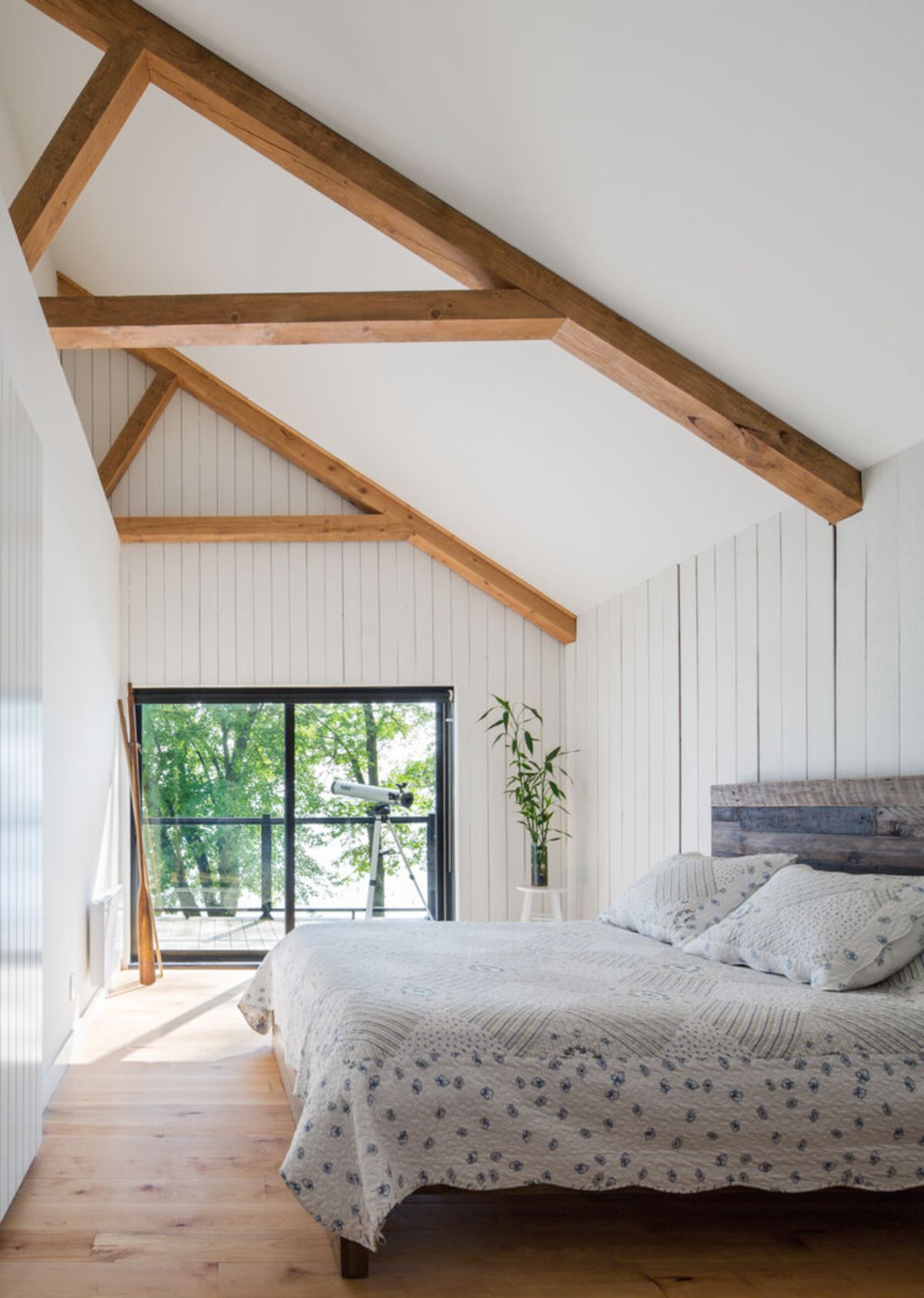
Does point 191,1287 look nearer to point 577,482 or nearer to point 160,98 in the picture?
point 577,482

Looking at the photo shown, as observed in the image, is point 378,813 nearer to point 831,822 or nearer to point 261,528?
point 261,528

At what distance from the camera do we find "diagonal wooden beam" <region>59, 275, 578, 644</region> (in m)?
6.54

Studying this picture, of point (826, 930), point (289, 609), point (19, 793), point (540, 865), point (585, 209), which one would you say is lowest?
point (540, 865)

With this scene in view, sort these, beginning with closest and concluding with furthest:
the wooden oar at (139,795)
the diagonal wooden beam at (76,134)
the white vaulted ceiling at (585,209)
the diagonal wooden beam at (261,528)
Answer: the white vaulted ceiling at (585,209)
the diagonal wooden beam at (76,134)
the wooden oar at (139,795)
the diagonal wooden beam at (261,528)

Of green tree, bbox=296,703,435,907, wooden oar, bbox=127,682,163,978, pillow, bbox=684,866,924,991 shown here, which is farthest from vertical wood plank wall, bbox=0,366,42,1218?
green tree, bbox=296,703,435,907

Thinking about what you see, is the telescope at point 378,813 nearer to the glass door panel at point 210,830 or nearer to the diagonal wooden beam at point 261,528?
the glass door panel at point 210,830

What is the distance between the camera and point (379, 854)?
6688mm

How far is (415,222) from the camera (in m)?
3.75

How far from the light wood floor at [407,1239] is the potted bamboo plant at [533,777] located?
124 inches

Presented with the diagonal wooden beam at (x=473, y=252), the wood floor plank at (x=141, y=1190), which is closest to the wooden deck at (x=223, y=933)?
the wood floor plank at (x=141, y=1190)

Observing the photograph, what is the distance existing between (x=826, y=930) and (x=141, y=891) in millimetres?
4217

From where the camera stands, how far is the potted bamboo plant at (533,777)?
21.0ft

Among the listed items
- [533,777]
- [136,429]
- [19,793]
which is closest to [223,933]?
[533,777]

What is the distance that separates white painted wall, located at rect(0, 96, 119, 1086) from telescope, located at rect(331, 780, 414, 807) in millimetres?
1248
